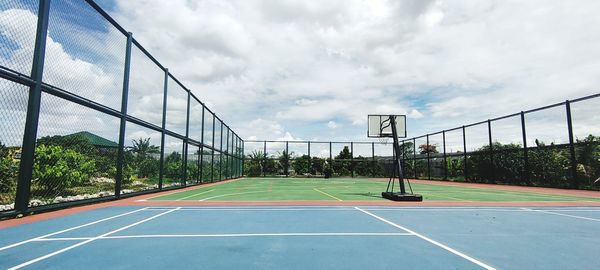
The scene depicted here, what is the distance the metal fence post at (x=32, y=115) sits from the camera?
18.6 ft

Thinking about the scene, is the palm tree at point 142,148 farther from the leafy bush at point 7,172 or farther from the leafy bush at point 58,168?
the leafy bush at point 7,172

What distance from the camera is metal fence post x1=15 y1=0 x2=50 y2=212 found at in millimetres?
5676

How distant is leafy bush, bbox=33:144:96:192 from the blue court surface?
3.57 feet

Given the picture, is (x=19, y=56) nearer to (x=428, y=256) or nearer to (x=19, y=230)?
(x=19, y=230)

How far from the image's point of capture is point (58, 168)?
670 centimetres

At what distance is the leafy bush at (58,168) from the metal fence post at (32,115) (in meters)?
0.44

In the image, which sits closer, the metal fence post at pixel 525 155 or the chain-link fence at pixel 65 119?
the chain-link fence at pixel 65 119

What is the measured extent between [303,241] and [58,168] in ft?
19.6

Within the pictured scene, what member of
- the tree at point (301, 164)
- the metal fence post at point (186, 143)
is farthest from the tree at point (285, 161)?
the metal fence post at point (186, 143)

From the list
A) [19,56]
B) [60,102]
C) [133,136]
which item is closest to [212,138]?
[133,136]

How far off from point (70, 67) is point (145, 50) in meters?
4.20

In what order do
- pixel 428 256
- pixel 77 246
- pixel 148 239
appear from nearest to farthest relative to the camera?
pixel 428 256
pixel 77 246
pixel 148 239

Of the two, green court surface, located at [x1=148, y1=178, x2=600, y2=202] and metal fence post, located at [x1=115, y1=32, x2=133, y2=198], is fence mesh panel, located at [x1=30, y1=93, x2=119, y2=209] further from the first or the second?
green court surface, located at [x1=148, y1=178, x2=600, y2=202]

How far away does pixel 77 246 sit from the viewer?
3.85 metres
